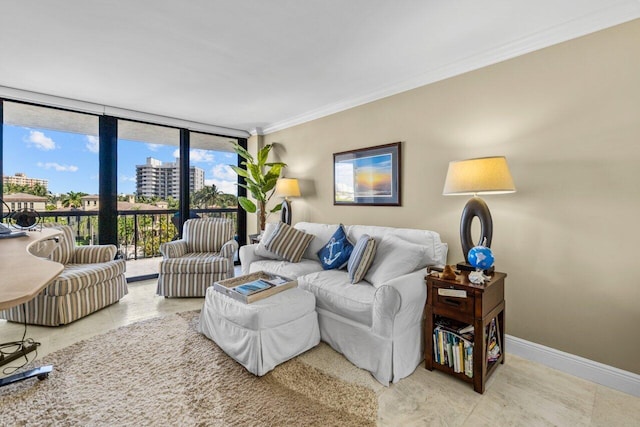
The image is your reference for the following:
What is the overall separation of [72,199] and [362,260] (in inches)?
152

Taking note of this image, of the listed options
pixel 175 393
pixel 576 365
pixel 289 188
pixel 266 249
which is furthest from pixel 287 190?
pixel 576 365

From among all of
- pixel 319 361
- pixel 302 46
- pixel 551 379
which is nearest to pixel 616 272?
pixel 551 379

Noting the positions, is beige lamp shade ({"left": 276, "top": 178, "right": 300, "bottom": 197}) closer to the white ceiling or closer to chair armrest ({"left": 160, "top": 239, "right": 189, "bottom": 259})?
the white ceiling

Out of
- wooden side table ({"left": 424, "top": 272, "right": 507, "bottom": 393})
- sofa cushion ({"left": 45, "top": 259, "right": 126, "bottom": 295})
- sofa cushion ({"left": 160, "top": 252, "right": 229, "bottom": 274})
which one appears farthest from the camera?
sofa cushion ({"left": 160, "top": 252, "right": 229, "bottom": 274})

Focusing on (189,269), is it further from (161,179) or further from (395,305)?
(395,305)

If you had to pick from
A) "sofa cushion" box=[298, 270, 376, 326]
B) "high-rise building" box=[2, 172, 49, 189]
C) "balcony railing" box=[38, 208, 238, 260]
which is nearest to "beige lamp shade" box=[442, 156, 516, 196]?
"sofa cushion" box=[298, 270, 376, 326]

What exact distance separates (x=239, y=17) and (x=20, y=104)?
3.23 m

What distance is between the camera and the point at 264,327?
1978mm

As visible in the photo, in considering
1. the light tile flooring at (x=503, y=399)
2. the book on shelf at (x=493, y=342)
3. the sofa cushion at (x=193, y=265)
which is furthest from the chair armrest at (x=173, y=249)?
the book on shelf at (x=493, y=342)

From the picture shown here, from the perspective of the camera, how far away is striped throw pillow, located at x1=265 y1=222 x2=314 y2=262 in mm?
3174

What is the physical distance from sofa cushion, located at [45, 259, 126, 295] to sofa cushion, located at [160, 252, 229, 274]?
0.48 meters

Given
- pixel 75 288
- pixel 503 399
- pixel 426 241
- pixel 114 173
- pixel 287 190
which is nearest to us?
pixel 503 399

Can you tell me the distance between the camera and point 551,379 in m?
1.98

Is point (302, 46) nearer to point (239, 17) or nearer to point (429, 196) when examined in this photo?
point (239, 17)
